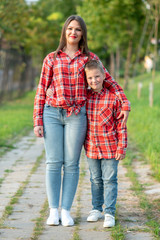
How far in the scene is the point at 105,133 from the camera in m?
3.97

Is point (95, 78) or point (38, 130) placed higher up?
point (95, 78)

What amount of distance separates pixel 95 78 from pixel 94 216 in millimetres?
1241

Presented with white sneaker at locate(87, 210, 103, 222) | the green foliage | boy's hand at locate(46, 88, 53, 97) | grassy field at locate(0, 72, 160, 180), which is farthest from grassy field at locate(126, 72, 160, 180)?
the green foliage

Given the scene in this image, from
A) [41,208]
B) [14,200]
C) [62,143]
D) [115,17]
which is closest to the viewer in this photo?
[62,143]

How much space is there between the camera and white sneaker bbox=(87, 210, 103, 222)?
13.4 feet

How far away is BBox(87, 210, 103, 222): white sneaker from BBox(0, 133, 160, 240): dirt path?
6 cm

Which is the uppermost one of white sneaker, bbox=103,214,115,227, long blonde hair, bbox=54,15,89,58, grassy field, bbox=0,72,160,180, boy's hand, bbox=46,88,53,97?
long blonde hair, bbox=54,15,89,58

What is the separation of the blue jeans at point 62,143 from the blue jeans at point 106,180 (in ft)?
0.60

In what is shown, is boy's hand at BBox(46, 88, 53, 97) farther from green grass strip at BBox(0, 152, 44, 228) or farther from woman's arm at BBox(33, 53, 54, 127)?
green grass strip at BBox(0, 152, 44, 228)

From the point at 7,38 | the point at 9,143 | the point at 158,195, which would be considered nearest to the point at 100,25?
the point at 7,38

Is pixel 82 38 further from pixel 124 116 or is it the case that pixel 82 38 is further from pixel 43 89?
pixel 124 116

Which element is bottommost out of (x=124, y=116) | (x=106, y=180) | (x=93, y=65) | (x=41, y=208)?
(x=41, y=208)

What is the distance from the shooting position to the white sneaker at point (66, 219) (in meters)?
3.95

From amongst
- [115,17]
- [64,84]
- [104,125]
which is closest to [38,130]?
[64,84]
